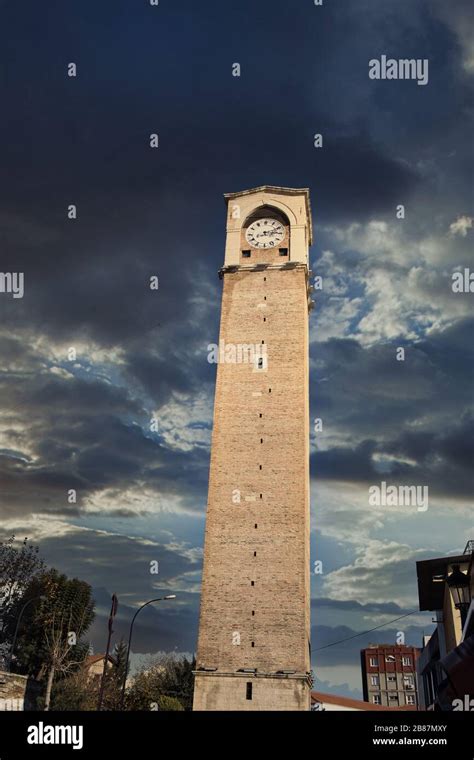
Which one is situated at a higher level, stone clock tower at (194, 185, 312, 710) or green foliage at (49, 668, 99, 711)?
stone clock tower at (194, 185, 312, 710)

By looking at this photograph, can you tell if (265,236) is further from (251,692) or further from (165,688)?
(165,688)

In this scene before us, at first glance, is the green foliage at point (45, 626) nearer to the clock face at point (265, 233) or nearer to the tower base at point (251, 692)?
the tower base at point (251, 692)

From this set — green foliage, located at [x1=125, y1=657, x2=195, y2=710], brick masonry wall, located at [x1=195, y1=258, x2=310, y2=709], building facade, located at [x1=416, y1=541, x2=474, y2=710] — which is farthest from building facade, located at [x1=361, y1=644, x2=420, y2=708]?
brick masonry wall, located at [x1=195, y1=258, x2=310, y2=709]

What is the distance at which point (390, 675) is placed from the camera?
93500 mm

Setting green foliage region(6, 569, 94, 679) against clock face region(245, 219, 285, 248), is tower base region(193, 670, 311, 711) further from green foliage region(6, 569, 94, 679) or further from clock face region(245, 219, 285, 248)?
clock face region(245, 219, 285, 248)

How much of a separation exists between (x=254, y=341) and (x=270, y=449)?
7.55m

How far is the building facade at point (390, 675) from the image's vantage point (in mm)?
92188

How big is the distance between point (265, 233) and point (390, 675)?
72.9 metres

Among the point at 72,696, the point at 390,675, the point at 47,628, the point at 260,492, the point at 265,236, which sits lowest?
the point at 72,696

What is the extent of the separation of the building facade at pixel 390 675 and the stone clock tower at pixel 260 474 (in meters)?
64.7

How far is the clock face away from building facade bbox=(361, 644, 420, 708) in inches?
2799

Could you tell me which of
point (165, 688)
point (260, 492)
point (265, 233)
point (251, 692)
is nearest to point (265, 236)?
point (265, 233)

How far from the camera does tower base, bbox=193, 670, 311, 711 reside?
33.5 metres
